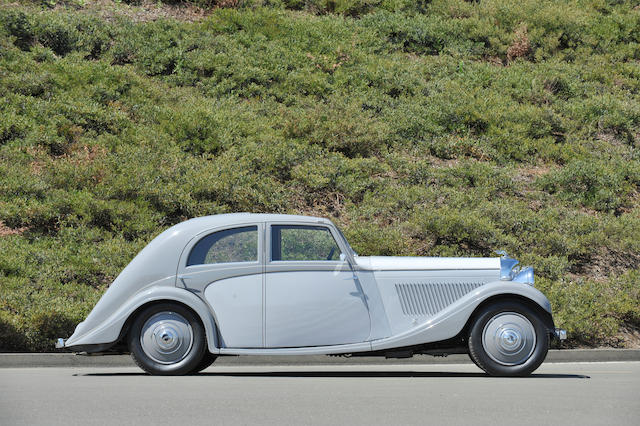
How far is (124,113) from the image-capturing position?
68.7 ft

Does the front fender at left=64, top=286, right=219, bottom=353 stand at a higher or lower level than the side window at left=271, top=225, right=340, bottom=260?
lower

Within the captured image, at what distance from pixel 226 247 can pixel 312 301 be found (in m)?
1.13

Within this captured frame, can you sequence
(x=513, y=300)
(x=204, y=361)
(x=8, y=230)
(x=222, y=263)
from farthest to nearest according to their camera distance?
1. (x=8, y=230)
2. (x=204, y=361)
3. (x=222, y=263)
4. (x=513, y=300)

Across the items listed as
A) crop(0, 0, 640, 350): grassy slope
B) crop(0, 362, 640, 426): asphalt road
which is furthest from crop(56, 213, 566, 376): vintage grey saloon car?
crop(0, 0, 640, 350): grassy slope

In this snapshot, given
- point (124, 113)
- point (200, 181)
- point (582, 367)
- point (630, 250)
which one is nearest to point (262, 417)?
point (582, 367)

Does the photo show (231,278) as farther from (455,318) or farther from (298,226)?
(455,318)

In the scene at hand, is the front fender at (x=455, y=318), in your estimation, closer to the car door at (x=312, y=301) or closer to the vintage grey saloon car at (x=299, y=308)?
the vintage grey saloon car at (x=299, y=308)

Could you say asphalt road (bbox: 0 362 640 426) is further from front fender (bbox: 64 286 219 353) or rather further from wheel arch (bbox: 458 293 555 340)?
wheel arch (bbox: 458 293 555 340)

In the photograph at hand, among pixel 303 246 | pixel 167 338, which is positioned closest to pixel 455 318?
pixel 303 246

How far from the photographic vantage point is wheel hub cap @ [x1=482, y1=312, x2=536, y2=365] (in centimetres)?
812

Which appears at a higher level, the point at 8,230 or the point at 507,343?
the point at 8,230

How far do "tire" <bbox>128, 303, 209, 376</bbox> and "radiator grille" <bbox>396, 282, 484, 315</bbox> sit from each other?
7.11 ft

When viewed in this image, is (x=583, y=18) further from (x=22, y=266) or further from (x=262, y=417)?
(x=262, y=417)

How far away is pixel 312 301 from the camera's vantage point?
819 cm
